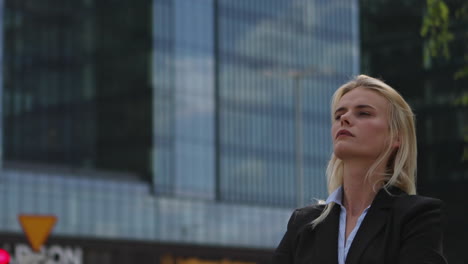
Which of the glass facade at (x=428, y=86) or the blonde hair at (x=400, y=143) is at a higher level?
the blonde hair at (x=400, y=143)

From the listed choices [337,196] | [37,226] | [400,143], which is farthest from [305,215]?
[37,226]

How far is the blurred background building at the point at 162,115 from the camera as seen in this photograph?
80.8 meters

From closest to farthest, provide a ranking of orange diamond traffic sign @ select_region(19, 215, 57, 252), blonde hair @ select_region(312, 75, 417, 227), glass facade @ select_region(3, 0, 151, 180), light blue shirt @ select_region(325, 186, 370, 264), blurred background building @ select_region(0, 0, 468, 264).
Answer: light blue shirt @ select_region(325, 186, 370, 264) < blonde hair @ select_region(312, 75, 417, 227) < orange diamond traffic sign @ select_region(19, 215, 57, 252) < blurred background building @ select_region(0, 0, 468, 264) < glass facade @ select_region(3, 0, 151, 180)

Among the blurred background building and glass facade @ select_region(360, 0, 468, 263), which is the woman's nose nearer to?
glass facade @ select_region(360, 0, 468, 263)

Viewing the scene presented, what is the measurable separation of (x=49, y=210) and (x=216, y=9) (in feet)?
69.9

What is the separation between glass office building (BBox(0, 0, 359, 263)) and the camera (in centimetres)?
8169

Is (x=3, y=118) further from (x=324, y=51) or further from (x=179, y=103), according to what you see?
(x=324, y=51)

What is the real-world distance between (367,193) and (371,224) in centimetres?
13

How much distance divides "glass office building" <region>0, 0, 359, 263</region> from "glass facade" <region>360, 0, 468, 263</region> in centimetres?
2885

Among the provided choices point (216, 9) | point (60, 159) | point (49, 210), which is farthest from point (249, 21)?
point (49, 210)

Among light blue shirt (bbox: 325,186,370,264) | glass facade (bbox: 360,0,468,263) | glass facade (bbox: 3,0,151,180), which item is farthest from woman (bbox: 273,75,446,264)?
glass facade (bbox: 3,0,151,180)

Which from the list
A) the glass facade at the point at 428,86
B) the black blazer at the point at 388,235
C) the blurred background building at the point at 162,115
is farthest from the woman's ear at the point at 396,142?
the blurred background building at the point at 162,115

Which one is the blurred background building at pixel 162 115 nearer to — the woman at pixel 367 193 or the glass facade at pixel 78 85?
the glass facade at pixel 78 85

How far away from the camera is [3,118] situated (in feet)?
278
